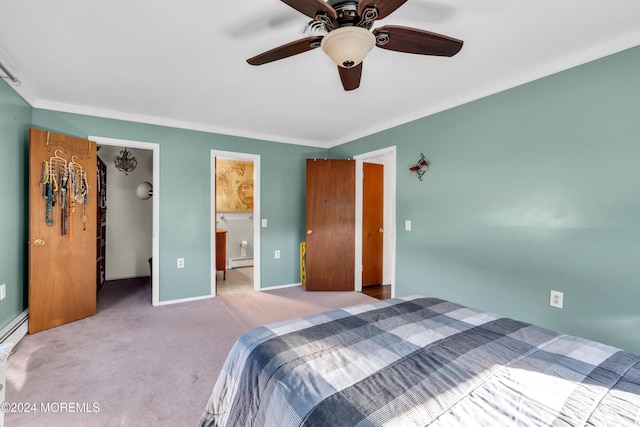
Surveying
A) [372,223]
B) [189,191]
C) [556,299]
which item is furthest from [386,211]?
[189,191]

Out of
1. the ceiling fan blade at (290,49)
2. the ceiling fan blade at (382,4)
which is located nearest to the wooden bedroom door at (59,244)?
the ceiling fan blade at (290,49)

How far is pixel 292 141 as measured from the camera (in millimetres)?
4434

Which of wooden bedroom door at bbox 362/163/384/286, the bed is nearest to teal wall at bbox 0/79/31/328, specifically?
the bed

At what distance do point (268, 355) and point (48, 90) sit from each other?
332 cm

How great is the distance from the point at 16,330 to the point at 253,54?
3064 millimetres

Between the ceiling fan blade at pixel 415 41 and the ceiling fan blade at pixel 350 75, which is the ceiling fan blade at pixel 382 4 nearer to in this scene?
the ceiling fan blade at pixel 415 41

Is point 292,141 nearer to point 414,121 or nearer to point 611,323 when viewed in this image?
point 414,121

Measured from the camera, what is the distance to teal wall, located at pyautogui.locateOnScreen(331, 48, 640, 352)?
1882 millimetres

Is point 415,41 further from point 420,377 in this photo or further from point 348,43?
point 420,377

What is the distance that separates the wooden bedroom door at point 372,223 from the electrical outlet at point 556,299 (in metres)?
2.52

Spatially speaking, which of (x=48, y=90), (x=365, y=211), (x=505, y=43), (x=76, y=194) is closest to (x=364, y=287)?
(x=365, y=211)

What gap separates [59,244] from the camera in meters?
2.85

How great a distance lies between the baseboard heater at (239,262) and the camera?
5735 millimetres

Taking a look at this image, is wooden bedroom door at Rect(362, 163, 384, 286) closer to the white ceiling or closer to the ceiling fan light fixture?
the white ceiling
